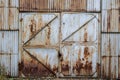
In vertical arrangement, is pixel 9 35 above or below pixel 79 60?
above

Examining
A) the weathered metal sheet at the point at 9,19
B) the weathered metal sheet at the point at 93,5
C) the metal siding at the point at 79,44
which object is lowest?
the metal siding at the point at 79,44

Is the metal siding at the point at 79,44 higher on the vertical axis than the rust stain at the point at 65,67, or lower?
higher

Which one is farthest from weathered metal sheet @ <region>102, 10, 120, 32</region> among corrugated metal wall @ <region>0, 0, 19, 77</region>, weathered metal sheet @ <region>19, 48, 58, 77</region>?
corrugated metal wall @ <region>0, 0, 19, 77</region>

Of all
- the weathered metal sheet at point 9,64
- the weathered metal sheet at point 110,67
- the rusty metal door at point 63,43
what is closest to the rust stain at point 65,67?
the rusty metal door at point 63,43

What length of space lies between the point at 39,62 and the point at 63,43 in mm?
919

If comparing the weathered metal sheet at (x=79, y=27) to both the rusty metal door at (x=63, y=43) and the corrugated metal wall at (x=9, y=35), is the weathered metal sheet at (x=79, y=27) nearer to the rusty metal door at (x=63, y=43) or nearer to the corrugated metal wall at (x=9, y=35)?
the rusty metal door at (x=63, y=43)

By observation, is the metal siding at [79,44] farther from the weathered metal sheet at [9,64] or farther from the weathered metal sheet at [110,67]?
the weathered metal sheet at [9,64]

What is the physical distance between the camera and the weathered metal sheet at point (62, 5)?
34.1 feet

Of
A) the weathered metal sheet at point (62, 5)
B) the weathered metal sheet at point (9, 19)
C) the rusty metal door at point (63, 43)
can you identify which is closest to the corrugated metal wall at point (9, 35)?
the weathered metal sheet at point (9, 19)

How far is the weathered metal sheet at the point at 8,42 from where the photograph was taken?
34.2 ft

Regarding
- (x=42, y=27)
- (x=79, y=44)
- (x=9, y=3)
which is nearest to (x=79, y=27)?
(x=79, y=44)

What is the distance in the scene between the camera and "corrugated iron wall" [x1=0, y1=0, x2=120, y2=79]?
34.1 ft

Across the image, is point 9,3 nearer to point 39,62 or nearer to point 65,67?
point 39,62

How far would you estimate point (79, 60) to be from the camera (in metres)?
10.4
